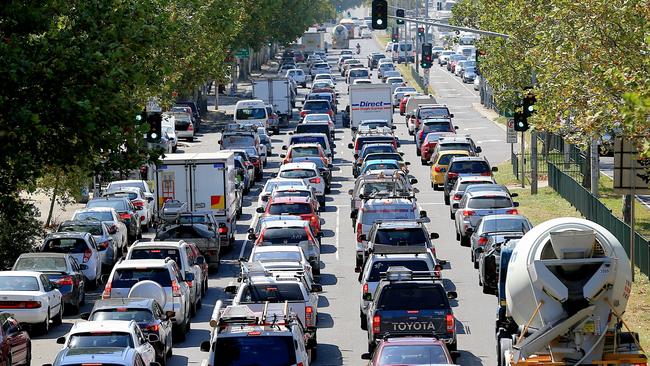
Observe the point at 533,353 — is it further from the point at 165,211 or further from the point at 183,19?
the point at 183,19

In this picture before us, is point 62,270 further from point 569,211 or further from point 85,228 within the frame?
point 569,211

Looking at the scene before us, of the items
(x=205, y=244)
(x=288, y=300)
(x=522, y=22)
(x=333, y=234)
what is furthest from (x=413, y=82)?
(x=288, y=300)

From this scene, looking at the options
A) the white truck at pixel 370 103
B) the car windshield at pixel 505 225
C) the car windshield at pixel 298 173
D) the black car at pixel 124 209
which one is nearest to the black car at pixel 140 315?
the car windshield at pixel 505 225

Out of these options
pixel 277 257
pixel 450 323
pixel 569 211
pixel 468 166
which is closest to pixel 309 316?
pixel 450 323

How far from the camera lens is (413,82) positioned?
127 meters

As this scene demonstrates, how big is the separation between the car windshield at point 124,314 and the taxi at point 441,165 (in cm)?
3038

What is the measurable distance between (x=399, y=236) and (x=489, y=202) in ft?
26.1

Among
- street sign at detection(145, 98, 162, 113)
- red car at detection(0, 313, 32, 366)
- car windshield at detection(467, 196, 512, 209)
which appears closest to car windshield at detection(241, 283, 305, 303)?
red car at detection(0, 313, 32, 366)

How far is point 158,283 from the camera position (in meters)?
31.8

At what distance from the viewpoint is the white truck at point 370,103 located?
79562 millimetres

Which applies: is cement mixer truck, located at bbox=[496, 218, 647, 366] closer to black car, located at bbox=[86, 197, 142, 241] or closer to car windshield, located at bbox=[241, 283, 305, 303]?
car windshield, located at bbox=[241, 283, 305, 303]

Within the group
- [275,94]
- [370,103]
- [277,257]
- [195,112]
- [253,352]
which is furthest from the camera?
[275,94]

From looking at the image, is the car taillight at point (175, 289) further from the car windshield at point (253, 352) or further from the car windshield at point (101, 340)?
the car windshield at point (253, 352)

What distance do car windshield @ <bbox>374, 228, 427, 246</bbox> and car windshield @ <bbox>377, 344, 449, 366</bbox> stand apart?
13168 millimetres
